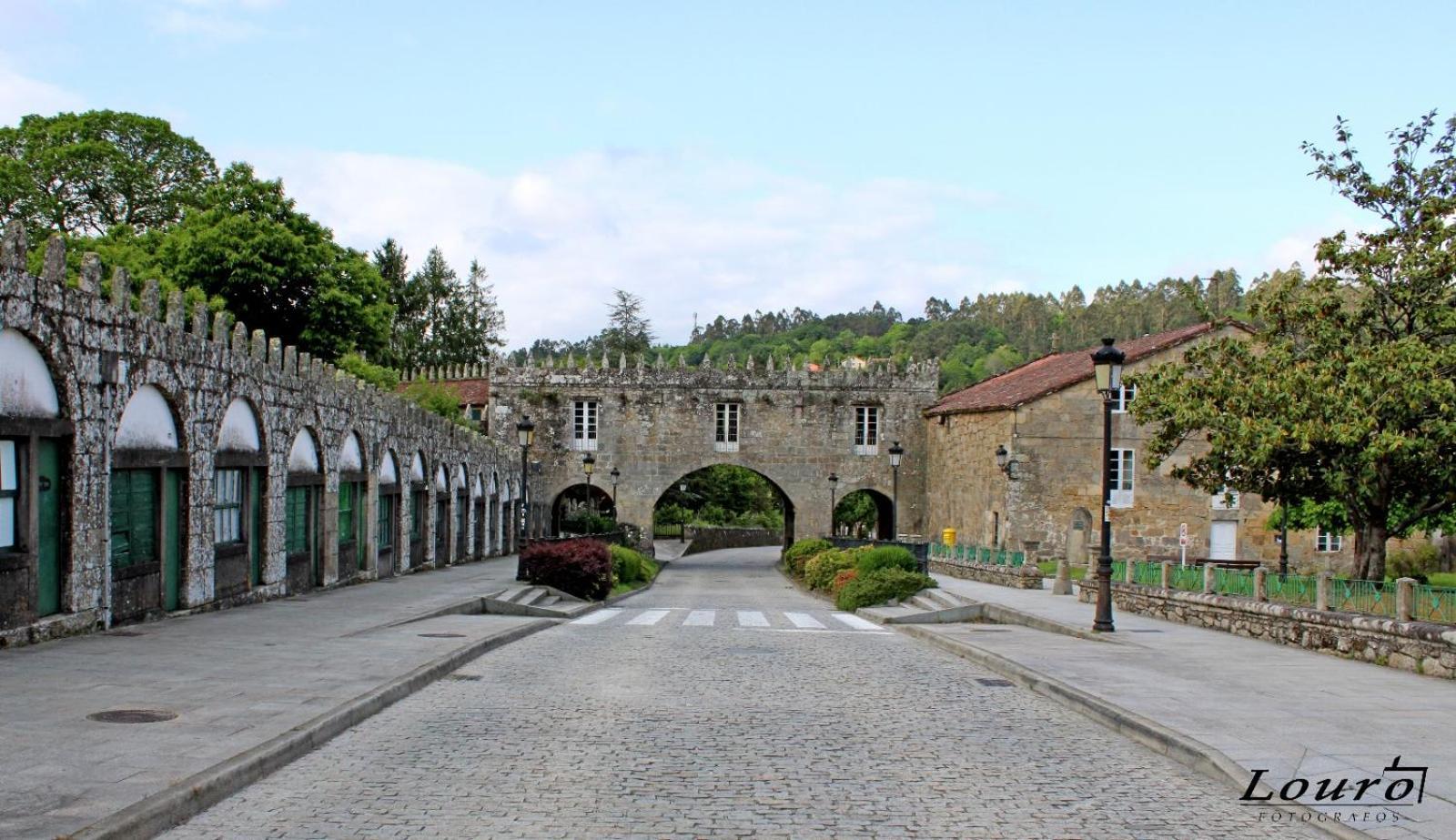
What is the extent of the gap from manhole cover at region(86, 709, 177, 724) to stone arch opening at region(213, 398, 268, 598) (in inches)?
358

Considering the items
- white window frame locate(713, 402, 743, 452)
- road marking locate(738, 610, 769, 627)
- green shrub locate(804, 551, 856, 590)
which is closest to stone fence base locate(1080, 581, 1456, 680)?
road marking locate(738, 610, 769, 627)

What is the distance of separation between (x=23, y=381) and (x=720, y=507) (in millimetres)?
69485

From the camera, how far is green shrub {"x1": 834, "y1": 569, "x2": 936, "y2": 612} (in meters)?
26.2

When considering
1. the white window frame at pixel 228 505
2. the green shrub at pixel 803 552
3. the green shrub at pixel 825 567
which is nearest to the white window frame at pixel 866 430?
the green shrub at pixel 803 552

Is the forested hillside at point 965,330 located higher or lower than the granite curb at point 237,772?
higher

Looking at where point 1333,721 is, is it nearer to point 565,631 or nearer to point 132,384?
point 565,631

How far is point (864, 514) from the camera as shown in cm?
7625

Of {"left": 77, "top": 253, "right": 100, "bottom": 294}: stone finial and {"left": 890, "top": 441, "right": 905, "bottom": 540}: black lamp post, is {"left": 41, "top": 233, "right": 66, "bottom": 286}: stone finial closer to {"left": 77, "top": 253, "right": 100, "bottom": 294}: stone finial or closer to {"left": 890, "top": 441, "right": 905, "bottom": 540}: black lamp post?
{"left": 77, "top": 253, "right": 100, "bottom": 294}: stone finial

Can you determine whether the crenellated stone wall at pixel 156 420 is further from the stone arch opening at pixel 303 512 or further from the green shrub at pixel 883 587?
the green shrub at pixel 883 587

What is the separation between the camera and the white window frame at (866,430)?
182 ft

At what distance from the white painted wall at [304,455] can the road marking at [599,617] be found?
5.56 metres

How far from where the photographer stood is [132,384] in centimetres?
1532

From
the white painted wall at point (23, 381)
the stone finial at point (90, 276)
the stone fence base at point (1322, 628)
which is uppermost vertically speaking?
the stone finial at point (90, 276)

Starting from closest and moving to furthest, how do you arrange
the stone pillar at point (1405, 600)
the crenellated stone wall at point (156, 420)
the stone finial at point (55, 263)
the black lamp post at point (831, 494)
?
the crenellated stone wall at point (156, 420)
the stone finial at point (55, 263)
the stone pillar at point (1405, 600)
the black lamp post at point (831, 494)
